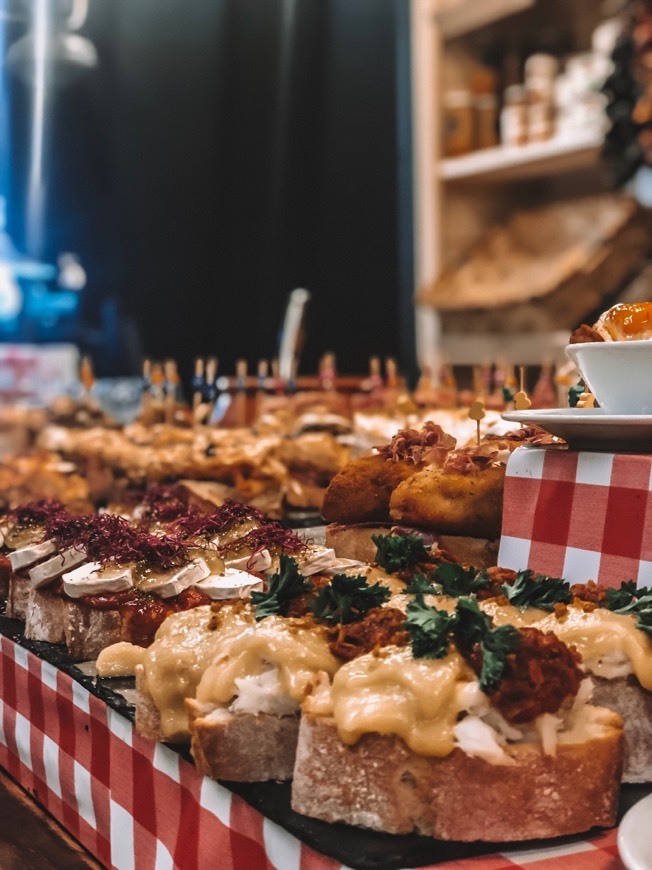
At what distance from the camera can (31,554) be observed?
2.36 metres

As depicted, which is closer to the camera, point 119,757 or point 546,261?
point 119,757

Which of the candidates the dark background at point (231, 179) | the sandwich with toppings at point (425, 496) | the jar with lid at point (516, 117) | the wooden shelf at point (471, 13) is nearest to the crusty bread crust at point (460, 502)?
the sandwich with toppings at point (425, 496)

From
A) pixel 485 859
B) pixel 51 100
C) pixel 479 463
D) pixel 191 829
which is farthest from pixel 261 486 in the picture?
pixel 51 100

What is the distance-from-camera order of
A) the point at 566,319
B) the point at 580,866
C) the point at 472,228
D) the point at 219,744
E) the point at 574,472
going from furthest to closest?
the point at 472,228
the point at 566,319
the point at 574,472
the point at 219,744
the point at 580,866

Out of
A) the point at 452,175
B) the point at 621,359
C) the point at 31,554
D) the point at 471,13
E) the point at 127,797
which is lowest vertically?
the point at 127,797

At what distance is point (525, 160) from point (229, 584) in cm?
487

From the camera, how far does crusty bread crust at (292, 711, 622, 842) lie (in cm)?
125

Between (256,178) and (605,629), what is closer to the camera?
(605,629)

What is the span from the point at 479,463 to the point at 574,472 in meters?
0.32

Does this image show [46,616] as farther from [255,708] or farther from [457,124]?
[457,124]

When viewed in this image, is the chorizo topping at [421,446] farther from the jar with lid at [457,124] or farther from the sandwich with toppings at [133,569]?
the jar with lid at [457,124]

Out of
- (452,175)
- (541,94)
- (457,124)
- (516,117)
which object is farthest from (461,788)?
(457,124)

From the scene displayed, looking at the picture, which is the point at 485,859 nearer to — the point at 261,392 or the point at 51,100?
the point at 261,392

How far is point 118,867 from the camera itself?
170 cm
